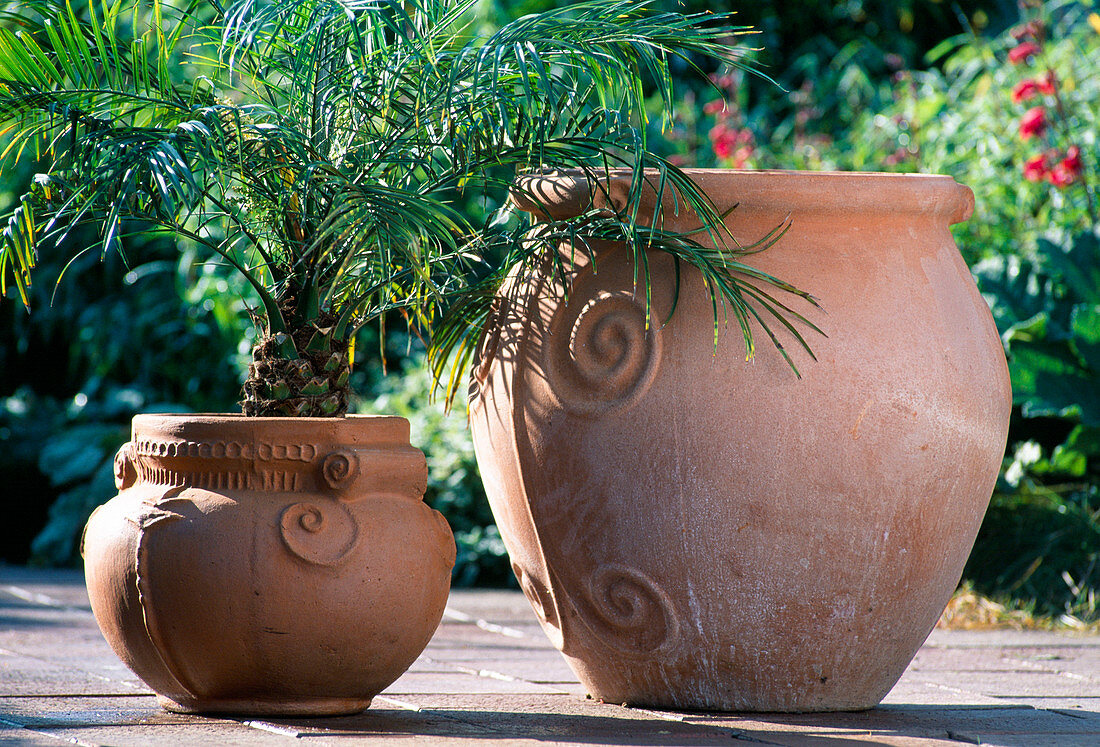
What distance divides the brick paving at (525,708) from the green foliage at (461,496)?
1217mm

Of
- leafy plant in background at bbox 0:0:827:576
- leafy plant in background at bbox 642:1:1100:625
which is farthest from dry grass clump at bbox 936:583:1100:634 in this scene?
leafy plant in background at bbox 0:0:827:576

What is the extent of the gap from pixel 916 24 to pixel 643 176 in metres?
7.59

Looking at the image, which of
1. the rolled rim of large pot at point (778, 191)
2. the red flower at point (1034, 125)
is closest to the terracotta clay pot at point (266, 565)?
the rolled rim of large pot at point (778, 191)

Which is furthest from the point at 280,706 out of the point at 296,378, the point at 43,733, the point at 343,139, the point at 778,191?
the point at 778,191

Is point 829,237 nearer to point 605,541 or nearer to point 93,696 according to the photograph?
point 605,541

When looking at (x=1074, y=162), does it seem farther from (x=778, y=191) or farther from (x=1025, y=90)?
(x=778, y=191)

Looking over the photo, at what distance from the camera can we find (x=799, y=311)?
8.08 ft

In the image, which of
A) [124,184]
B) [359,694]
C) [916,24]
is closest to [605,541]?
[359,694]

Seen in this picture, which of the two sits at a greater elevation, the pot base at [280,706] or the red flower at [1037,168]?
the red flower at [1037,168]

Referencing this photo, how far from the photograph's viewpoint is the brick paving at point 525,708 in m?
2.27

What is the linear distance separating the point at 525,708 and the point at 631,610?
0.35 m

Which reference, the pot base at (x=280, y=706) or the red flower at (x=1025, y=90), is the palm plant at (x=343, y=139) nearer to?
the pot base at (x=280, y=706)

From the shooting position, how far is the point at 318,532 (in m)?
2.32

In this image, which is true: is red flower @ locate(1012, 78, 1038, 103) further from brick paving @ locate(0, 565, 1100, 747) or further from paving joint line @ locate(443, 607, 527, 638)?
paving joint line @ locate(443, 607, 527, 638)
